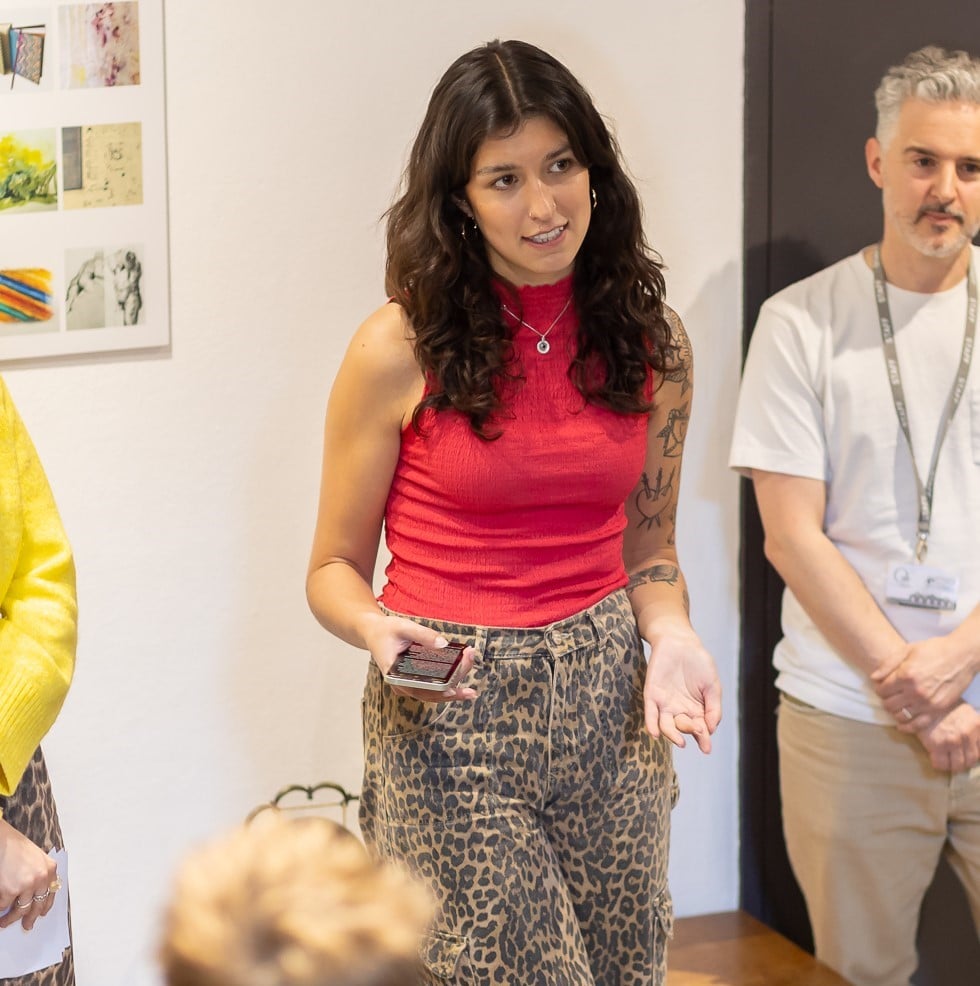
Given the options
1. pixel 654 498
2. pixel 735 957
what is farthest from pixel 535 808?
pixel 735 957

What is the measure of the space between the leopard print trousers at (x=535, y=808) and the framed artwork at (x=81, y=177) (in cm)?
114

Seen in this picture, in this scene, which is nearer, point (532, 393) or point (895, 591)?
point (532, 393)

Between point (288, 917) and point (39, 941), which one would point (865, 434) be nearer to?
point (39, 941)

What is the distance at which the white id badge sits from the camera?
8.66 feet

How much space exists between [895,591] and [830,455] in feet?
0.96

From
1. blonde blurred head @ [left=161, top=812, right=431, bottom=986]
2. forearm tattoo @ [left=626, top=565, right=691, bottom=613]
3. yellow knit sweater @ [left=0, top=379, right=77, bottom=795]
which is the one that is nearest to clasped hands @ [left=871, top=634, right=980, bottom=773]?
forearm tattoo @ [left=626, top=565, right=691, bottom=613]

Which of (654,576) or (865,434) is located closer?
(654,576)

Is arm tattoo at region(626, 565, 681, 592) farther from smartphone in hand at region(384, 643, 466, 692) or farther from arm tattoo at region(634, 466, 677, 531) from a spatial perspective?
smartphone in hand at region(384, 643, 466, 692)

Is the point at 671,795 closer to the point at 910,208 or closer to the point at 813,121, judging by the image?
the point at 910,208

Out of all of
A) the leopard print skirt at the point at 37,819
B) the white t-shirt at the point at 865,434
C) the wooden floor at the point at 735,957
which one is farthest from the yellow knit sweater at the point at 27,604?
the wooden floor at the point at 735,957

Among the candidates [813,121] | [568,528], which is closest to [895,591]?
[568,528]

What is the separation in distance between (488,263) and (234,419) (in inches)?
40.0

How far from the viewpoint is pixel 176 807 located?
3.02 meters

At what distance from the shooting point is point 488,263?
2.12 meters
